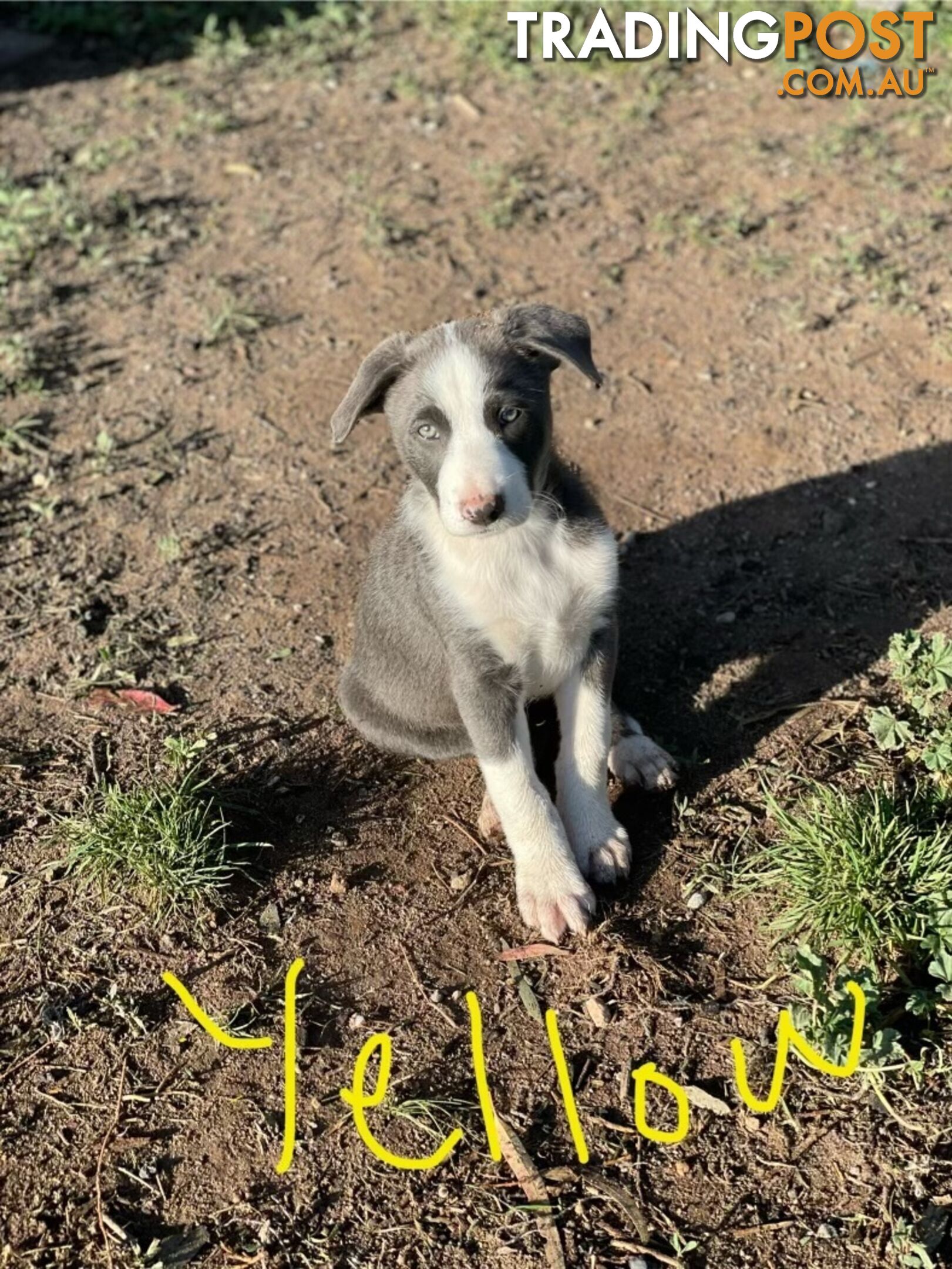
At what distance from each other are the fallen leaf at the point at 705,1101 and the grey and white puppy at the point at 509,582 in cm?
62

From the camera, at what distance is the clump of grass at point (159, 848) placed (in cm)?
427

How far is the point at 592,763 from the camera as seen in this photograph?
4.26m

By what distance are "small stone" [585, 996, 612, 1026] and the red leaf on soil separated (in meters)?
2.03

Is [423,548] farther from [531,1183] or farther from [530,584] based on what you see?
[531,1183]

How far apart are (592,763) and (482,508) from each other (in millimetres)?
1079

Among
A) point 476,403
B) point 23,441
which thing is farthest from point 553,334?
point 23,441

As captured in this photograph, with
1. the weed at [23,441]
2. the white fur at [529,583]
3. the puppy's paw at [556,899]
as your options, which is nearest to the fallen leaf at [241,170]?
the weed at [23,441]

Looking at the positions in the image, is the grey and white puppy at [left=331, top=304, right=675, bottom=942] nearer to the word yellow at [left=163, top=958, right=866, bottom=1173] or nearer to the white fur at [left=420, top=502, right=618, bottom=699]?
the white fur at [left=420, top=502, right=618, bottom=699]

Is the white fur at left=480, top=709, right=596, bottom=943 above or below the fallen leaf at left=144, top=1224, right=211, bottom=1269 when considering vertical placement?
above

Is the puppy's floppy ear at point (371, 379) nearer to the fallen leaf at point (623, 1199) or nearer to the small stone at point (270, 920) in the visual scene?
the small stone at point (270, 920)

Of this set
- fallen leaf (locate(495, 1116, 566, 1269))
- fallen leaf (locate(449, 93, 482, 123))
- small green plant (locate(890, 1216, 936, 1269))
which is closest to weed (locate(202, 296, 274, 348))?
fallen leaf (locate(449, 93, 482, 123))

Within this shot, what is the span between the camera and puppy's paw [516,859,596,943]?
13.5 ft

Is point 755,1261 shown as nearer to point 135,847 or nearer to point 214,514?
point 135,847

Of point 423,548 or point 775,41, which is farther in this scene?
point 775,41
